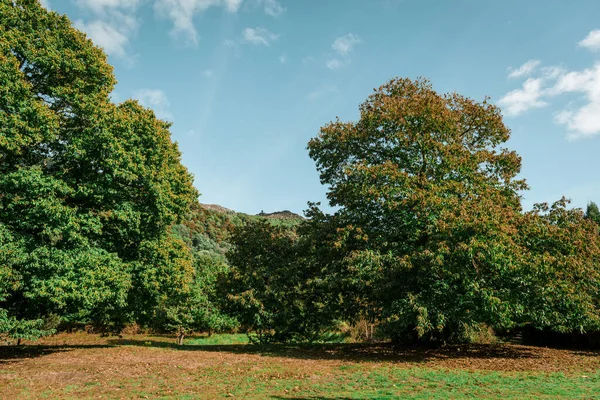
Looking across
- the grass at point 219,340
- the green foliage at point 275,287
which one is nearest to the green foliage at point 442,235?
the green foliage at point 275,287

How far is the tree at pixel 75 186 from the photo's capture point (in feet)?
47.6

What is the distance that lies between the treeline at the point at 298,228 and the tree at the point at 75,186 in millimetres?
77

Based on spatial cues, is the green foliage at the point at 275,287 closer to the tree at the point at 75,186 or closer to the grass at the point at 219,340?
the tree at the point at 75,186

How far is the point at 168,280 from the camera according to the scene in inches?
699

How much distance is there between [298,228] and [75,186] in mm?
11769

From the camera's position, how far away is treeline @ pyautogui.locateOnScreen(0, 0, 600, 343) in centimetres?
1482

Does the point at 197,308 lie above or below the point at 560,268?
below

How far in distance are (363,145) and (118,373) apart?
16.1m

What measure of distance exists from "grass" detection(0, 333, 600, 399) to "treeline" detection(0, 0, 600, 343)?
1562 millimetres

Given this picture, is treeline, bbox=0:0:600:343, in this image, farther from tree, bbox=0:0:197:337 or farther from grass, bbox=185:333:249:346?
grass, bbox=185:333:249:346

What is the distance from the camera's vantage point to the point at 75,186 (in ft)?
54.6

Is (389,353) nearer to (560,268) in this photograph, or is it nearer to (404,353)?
(404,353)

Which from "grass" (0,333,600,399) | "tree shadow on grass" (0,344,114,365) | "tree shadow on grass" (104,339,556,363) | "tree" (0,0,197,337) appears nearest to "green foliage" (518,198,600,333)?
"grass" (0,333,600,399)

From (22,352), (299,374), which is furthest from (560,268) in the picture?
(22,352)
